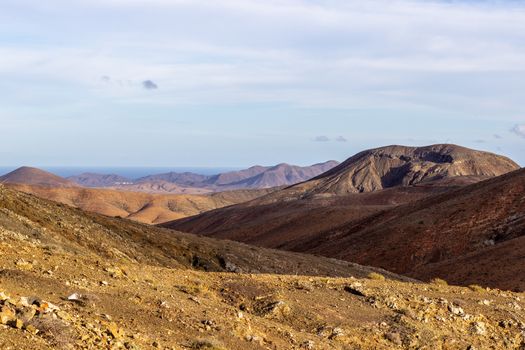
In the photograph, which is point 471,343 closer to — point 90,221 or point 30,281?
point 30,281

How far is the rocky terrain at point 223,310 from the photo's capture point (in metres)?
9.38

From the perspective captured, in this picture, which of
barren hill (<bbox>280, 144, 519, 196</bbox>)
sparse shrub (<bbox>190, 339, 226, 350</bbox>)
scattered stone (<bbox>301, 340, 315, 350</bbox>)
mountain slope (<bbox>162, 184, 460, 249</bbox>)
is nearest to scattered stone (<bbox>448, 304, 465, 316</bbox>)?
scattered stone (<bbox>301, 340, 315, 350</bbox>)

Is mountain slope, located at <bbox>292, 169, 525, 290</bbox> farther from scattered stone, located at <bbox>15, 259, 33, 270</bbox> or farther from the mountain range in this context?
scattered stone, located at <bbox>15, 259, 33, 270</bbox>

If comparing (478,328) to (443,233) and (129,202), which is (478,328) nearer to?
(443,233)

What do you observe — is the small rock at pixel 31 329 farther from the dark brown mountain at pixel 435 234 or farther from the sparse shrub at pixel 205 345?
the dark brown mountain at pixel 435 234

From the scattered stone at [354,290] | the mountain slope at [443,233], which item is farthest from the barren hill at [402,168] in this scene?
the scattered stone at [354,290]

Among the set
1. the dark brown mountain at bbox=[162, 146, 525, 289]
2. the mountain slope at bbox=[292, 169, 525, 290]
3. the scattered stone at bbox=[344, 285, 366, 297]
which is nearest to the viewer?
the scattered stone at bbox=[344, 285, 366, 297]

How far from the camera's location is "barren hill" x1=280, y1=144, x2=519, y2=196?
477 feet

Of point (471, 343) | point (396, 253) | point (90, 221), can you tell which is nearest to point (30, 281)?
point (471, 343)

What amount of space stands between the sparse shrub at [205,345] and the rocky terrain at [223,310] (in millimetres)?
26

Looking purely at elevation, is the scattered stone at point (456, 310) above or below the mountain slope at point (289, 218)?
above

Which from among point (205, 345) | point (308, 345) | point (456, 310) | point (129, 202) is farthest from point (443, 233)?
point (129, 202)

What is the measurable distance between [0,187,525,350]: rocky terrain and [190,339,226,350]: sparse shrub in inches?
1.0

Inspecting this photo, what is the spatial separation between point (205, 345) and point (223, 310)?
109 inches
